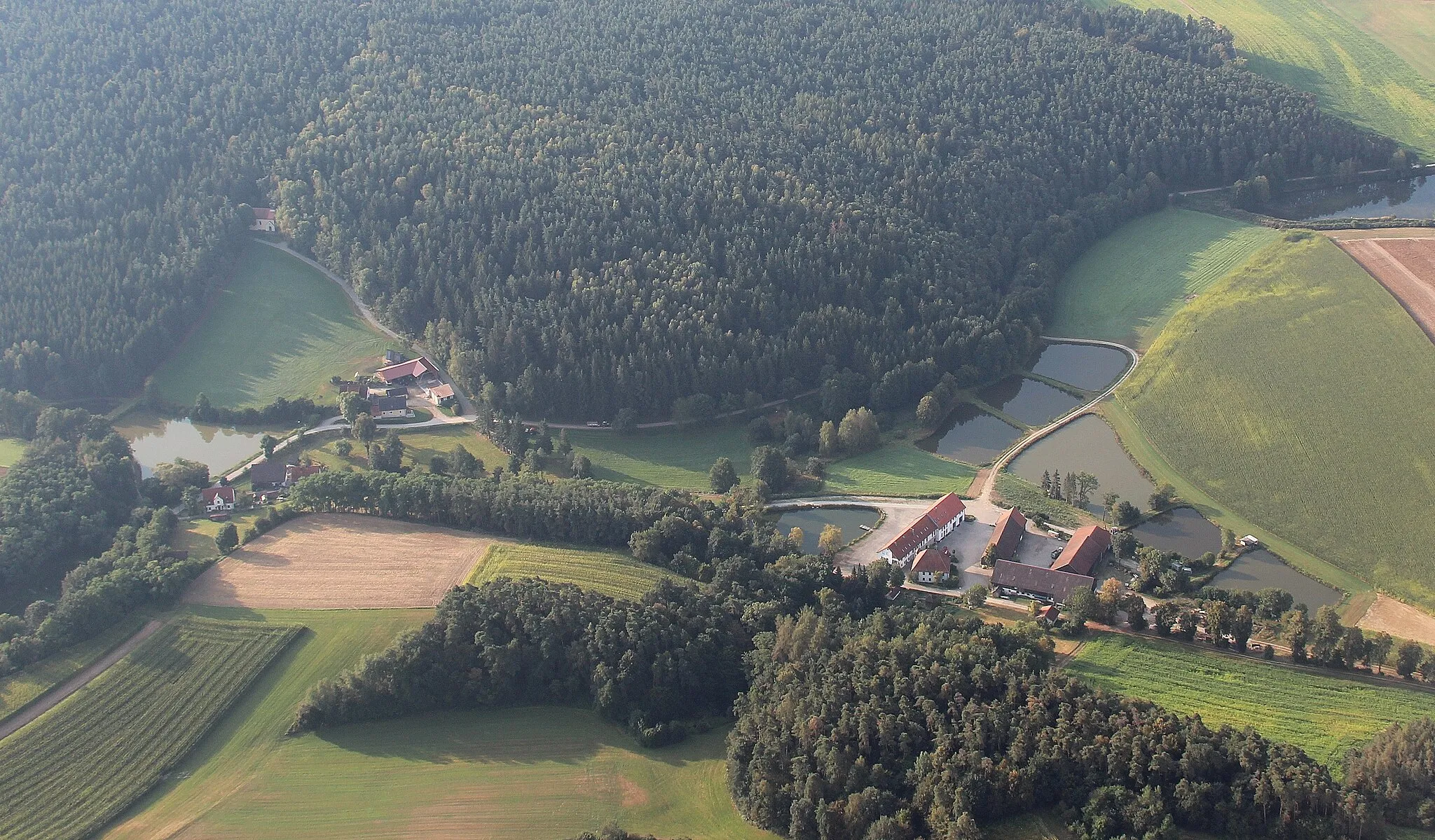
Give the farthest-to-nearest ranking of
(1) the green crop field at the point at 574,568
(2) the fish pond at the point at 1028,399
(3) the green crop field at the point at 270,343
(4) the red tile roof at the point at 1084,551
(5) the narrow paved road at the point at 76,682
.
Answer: (3) the green crop field at the point at 270,343, (2) the fish pond at the point at 1028,399, (1) the green crop field at the point at 574,568, (4) the red tile roof at the point at 1084,551, (5) the narrow paved road at the point at 76,682

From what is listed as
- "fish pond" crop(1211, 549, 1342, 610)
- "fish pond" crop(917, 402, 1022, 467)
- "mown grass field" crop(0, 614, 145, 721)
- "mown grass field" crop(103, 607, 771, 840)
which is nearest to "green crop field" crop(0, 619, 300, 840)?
"mown grass field" crop(103, 607, 771, 840)

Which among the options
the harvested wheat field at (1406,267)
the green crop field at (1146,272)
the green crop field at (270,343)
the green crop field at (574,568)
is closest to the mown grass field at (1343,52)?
the harvested wheat field at (1406,267)

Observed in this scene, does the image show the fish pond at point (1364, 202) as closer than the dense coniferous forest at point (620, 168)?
No

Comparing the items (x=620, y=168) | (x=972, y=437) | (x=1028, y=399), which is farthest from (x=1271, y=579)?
(x=620, y=168)

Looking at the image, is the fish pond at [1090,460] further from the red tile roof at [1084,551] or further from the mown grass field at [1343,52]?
the mown grass field at [1343,52]

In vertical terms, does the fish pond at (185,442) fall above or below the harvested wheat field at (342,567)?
above

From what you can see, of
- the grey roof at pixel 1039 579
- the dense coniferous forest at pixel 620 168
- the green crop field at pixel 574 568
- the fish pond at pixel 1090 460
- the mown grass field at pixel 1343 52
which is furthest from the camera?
the mown grass field at pixel 1343 52

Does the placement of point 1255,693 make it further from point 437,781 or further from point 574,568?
point 437,781
